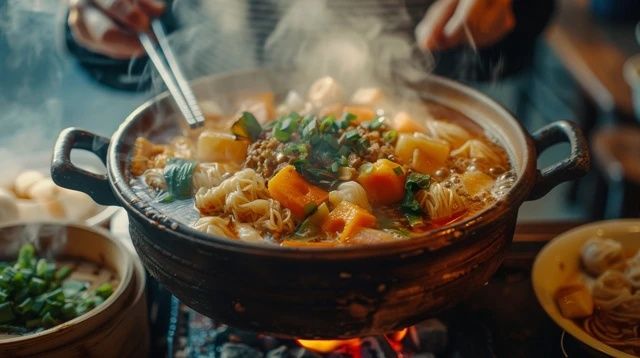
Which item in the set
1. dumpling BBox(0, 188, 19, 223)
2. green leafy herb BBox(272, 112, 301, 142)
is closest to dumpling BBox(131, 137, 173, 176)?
green leafy herb BBox(272, 112, 301, 142)

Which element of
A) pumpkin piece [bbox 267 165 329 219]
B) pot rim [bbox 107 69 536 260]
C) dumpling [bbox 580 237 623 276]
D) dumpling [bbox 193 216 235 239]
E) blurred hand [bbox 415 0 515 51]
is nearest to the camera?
pot rim [bbox 107 69 536 260]

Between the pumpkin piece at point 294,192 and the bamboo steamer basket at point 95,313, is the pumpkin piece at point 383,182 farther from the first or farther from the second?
the bamboo steamer basket at point 95,313

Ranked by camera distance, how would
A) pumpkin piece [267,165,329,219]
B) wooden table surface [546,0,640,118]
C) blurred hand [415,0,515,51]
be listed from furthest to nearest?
wooden table surface [546,0,640,118] < blurred hand [415,0,515,51] < pumpkin piece [267,165,329,219]

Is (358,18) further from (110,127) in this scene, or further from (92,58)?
(110,127)

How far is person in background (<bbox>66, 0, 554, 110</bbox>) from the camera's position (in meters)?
2.97

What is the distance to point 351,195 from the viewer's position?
81.7 inches

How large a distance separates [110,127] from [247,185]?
13.6ft

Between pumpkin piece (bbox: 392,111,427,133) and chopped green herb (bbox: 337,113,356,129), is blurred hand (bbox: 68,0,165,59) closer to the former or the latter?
chopped green herb (bbox: 337,113,356,129)

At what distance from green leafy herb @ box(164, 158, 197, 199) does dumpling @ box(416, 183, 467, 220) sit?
751 millimetres

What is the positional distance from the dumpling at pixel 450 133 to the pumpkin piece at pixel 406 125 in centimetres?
4

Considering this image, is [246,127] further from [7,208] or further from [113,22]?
[7,208]

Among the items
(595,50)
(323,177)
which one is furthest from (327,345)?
(595,50)

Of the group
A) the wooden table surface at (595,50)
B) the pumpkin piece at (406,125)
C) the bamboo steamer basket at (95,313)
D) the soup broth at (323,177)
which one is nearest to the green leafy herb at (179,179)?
the soup broth at (323,177)

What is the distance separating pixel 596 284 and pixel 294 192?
4.67 ft
